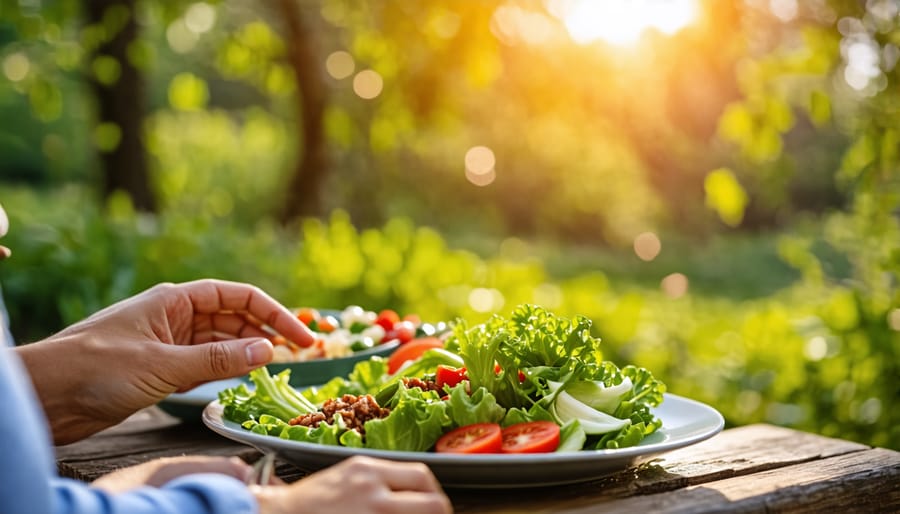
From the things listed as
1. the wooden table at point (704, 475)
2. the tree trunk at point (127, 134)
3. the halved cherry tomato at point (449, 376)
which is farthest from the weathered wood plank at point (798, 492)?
the tree trunk at point (127, 134)

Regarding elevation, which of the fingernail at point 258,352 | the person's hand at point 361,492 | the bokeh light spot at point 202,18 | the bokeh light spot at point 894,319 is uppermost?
the bokeh light spot at point 202,18

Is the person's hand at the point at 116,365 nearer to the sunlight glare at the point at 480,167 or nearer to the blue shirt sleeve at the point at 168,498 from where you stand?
the blue shirt sleeve at the point at 168,498

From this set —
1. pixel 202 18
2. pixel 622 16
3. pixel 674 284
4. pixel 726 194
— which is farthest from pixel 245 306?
pixel 674 284

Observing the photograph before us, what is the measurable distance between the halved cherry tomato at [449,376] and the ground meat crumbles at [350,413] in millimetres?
105

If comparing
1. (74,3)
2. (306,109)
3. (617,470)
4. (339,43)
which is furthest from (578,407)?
(339,43)

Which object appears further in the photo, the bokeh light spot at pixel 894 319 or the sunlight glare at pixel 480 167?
the sunlight glare at pixel 480 167

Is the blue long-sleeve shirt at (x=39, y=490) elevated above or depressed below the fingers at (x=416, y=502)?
above

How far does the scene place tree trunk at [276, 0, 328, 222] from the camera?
21.1 feet

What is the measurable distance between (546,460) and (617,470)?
19 centimetres

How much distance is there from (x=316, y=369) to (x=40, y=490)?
106cm

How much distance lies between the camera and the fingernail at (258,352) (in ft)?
5.34

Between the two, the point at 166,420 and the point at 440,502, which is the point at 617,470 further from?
the point at 166,420

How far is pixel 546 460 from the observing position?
126cm

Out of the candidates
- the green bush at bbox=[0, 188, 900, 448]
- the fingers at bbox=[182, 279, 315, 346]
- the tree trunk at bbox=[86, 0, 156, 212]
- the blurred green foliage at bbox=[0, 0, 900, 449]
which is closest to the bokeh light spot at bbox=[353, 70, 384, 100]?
the blurred green foliage at bbox=[0, 0, 900, 449]
